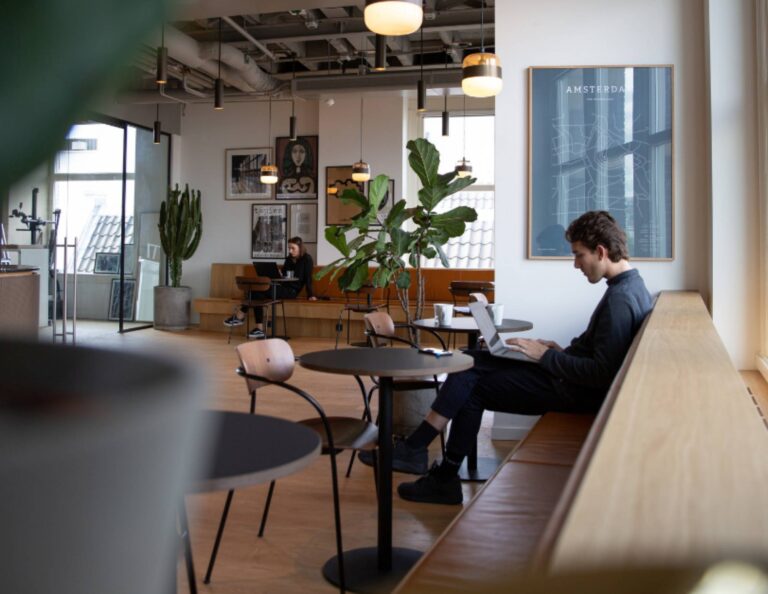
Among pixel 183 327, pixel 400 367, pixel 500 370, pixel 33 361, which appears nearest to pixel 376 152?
pixel 183 327

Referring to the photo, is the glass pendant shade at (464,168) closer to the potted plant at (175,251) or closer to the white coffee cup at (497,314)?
the potted plant at (175,251)

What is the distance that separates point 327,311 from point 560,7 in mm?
6739

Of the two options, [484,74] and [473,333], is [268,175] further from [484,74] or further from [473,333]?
[473,333]

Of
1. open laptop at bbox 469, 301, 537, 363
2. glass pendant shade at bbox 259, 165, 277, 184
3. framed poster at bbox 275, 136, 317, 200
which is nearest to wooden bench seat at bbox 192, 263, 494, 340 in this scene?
framed poster at bbox 275, 136, 317, 200

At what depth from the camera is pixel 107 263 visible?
444 inches

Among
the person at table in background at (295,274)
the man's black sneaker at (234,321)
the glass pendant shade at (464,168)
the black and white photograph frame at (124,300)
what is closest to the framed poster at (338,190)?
the person at table in background at (295,274)

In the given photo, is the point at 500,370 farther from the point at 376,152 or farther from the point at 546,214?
the point at 376,152

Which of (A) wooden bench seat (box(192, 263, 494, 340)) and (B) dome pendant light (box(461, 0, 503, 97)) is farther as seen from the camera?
(A) wooden bench seat (box(192, 263, 494, 340))

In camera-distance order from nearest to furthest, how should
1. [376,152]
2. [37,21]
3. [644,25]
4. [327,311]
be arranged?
[37,21] → [644,25] → [327,311] → [376,152]

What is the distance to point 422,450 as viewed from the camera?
3598 mm

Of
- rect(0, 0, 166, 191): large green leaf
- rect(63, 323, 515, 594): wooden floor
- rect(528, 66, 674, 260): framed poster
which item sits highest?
rect(528, 66, 674, 260): framed poster

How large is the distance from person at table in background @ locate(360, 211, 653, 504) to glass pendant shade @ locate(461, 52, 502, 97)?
4.56 ft

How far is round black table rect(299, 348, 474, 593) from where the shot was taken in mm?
2637

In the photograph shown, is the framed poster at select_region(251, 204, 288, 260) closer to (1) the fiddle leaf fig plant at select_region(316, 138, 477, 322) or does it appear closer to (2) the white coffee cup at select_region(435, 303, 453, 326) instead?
(1) the fiddle leaf fig plant at select_region(316, 138, 477, 322)
